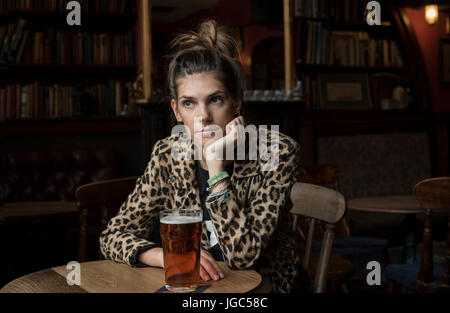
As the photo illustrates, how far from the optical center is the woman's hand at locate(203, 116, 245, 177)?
1.36m

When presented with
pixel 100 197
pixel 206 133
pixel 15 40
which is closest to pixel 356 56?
pixel 15 40

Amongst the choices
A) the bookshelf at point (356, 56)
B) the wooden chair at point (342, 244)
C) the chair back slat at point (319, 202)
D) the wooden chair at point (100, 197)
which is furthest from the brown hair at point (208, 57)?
the bookshelf at point (356, 56)

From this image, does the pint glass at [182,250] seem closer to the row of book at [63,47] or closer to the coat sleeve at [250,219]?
the coat sleeve at [250,219]

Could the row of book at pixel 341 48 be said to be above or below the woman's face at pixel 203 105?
above

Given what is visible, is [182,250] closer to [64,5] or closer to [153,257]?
[153,257]

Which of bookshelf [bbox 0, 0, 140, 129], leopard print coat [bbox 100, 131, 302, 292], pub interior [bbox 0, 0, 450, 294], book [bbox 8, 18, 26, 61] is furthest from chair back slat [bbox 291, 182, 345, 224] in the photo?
book [bbox 8, 18, 26, 61]

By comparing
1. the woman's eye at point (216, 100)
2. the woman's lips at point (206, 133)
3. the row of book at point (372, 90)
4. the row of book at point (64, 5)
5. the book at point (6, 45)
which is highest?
Result: the row of book at point (64, 5)

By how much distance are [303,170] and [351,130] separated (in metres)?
1.97

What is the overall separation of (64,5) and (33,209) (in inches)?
84.0

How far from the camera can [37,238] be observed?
2.98m

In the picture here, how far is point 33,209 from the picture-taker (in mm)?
2996

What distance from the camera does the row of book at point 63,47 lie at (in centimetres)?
434

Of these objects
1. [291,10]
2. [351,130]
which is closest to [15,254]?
[291,10]

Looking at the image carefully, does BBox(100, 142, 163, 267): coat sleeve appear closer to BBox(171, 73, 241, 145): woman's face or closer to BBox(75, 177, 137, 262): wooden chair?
BBox(171, 73, 241, 145): woman's face
